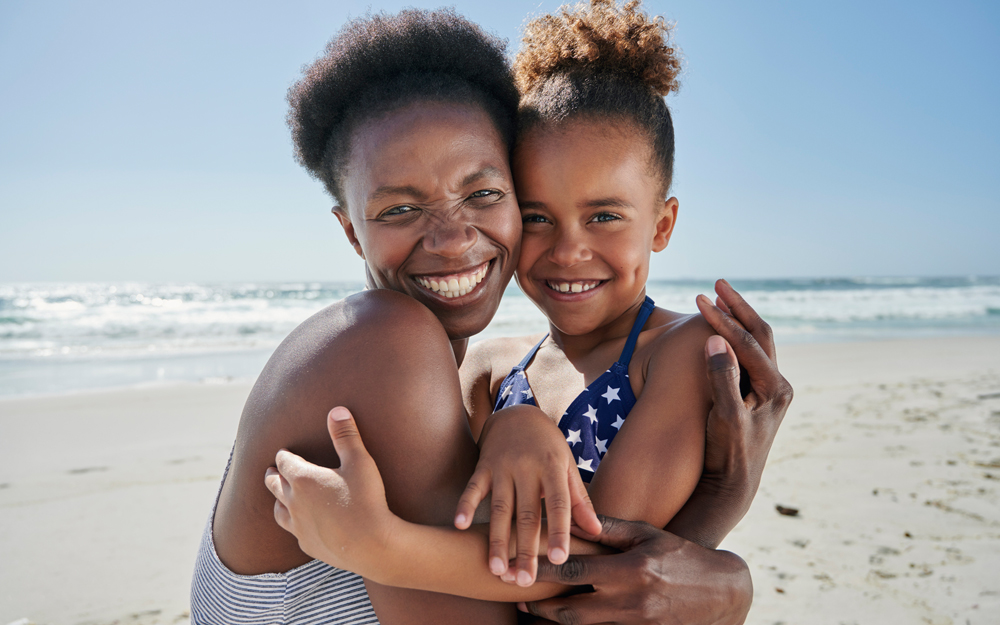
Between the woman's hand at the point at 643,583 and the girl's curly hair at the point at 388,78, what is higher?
the girl's curly hair at the point at 388,78

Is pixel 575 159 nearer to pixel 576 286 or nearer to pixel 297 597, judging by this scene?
pixel 576 286

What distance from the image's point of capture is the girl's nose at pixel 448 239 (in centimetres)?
160

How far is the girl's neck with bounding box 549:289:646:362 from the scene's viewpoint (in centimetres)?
207

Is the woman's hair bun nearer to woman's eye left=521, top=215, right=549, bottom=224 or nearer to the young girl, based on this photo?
the young girl

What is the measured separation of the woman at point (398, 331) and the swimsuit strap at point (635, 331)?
1.13 ft

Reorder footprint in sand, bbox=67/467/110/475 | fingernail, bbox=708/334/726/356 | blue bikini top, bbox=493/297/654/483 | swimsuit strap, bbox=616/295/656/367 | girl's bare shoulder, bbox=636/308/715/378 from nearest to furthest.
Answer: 1. fingernail, bbox=708/334/726/356
2. girl's bare shoulder, bbox=636/308/715/378
3. blue bikini top, bbox=493/297/654/483
4. swimsuit strap, bbox=616/295/656/367
5. footprint in sand, bbox=67/467/110/475

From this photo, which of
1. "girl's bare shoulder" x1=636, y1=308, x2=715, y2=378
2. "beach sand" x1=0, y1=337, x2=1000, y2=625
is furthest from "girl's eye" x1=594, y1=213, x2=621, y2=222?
"beach sand" x1=0, y1=337, x2=1000, y2=625

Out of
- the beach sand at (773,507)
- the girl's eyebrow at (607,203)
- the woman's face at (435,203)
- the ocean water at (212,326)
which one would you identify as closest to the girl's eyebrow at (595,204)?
the girl's eyebrow at (607,203)

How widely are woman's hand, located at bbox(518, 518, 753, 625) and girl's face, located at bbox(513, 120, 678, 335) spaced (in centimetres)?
78

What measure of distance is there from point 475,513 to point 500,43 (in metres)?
1.36

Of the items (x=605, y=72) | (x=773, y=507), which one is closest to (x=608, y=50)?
(x=605, y=72)

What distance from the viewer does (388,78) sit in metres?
1.67

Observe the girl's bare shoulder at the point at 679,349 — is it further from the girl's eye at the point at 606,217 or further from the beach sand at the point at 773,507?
the beach sand at the point at 773,507

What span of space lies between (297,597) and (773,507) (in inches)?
153
